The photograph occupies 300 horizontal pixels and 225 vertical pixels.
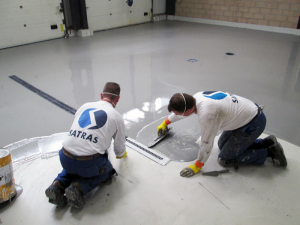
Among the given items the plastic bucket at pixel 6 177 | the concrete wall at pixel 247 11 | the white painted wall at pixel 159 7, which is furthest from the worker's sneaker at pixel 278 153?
the white painted wall at pixel 159 7

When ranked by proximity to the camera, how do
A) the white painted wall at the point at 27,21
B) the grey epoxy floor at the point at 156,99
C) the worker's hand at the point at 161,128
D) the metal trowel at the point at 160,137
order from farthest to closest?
the white painted wall at the point at 27,21, the worker's hand at the point at 161,128, the metal trowel at the point at 160,137, the grey epoxy floor at the point at 156,99

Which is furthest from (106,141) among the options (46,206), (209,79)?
(209,79)

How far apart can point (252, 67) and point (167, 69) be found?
164 cm

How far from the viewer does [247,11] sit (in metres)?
7.62

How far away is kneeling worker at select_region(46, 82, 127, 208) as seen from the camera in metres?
1.67

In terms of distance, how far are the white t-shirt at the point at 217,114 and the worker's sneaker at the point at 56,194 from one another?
1.10 m

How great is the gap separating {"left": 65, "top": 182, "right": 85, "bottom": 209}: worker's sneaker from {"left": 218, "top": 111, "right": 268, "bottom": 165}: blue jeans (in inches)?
49.7

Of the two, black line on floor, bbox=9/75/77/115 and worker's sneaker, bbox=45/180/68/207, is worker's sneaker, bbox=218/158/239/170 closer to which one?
worker's sneaker, bbox=45/180/68/207

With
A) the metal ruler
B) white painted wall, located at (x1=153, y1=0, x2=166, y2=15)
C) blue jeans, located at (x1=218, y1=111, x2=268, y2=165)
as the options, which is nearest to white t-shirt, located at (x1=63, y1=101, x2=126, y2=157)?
the metal ruler

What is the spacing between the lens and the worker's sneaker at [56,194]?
165cm

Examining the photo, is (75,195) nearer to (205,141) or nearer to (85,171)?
(85,171)

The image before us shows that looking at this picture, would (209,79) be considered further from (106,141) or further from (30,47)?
(30,47)

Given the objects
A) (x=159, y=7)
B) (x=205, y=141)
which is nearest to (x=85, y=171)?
(x=205, y=141)

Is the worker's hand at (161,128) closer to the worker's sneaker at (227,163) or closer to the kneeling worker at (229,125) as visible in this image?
the kneeling worker at (229,125)
